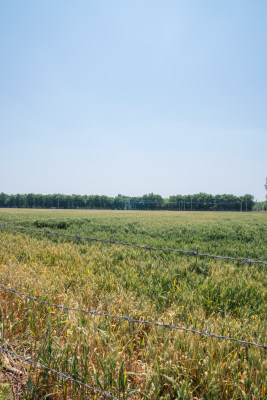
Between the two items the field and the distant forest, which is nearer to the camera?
the field

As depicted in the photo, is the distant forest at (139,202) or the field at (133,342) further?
the distant forest at (139,202)

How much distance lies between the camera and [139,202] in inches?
5113

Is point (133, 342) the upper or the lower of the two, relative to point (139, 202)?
lower

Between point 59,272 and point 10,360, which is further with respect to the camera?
point 59,272

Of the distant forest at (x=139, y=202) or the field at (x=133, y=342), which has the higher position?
the distant forest at (x=139, y=202)

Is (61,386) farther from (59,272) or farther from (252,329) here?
(59,272)

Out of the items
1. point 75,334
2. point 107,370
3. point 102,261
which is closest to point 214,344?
point 107,370

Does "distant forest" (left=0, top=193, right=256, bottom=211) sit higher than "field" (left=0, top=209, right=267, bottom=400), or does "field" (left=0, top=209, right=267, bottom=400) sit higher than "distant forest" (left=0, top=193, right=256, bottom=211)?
"distant forest" (left=0, top=193, right=256, bottom=211)

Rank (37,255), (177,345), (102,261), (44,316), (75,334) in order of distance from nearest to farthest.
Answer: (177,345), (75,334), (44,316), (102,261), (37,255)

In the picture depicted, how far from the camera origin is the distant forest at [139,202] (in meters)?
121

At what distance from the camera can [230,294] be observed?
173 inches

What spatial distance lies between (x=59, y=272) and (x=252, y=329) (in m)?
3.83

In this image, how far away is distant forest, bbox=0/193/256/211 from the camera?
4761 inches

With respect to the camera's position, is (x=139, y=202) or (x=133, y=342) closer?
(x=133, y=342)
